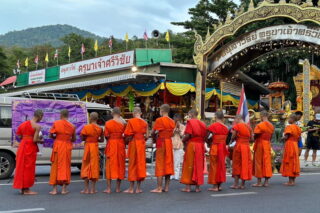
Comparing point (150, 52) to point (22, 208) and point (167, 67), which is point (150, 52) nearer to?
point (167, 67)

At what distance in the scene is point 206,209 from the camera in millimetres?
7086

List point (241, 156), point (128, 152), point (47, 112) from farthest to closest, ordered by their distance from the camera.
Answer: point (47, 112)
point (241, 156)
point (128, 152)

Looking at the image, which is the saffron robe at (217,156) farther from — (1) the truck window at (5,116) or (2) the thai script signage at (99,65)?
(2) the thai script signage at (99,65)

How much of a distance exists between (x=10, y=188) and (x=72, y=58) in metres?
46.9

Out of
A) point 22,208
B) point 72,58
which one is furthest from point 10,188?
point 72,58

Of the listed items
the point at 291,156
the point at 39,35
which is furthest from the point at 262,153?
the point at 39,35

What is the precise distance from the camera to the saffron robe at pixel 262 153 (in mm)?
9906

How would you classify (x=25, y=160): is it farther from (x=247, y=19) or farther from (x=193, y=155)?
(x=247, y=19)

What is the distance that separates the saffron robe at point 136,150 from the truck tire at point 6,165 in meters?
3.51

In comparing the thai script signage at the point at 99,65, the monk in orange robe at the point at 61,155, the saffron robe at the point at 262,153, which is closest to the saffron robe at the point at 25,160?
the monk in orange robe at the point at 61,155

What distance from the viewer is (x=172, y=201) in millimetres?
7824

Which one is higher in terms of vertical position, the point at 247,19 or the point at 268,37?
the point at 247,19

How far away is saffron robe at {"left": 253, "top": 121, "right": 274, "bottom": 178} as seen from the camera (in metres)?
9.91

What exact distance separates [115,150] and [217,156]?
2256 mm
